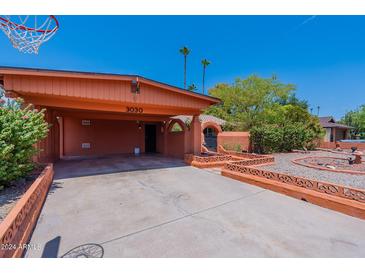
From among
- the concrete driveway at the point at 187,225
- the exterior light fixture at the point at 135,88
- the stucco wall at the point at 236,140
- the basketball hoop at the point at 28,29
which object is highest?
the basketball hoop at the point at 28,29

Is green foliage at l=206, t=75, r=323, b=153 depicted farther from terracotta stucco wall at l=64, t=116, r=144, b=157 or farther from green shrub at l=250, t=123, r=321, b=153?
terracotta stucco wall at l=64, t=116, r=144, b=157

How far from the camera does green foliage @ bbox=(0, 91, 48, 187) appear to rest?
3.59 m

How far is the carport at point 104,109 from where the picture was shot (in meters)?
5.55

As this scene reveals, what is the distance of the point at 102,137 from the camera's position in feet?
40.1

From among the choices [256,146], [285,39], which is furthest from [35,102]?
[285,39]

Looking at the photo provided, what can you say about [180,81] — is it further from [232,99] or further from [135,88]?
[135,88]

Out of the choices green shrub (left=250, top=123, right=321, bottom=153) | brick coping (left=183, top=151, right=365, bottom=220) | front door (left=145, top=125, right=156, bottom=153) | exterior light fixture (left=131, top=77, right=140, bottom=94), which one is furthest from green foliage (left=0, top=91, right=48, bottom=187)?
green shrub (left=250, top=123, right=321, bottom=153)

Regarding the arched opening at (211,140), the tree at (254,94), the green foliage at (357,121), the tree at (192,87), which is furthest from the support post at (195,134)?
the green foliage at (357,121)

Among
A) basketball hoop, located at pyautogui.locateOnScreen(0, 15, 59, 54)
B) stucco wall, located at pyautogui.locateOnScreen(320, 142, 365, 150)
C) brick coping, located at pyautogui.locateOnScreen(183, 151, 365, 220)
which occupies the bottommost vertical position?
brick coping, located at pyautogui.locateOnScreen(183, 151, 365, 220)

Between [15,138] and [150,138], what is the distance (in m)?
10.4

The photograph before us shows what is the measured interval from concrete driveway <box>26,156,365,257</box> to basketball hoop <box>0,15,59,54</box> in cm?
390

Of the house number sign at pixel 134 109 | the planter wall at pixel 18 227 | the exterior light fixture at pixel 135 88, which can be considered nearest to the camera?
the planter wall at pixel 18 227

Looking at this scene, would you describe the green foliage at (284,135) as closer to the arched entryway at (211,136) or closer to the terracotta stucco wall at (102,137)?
the arched entryway at (211,136)

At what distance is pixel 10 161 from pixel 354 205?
7.57 m
